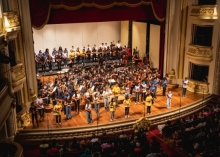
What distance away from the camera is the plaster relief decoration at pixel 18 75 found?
14570 millimetres

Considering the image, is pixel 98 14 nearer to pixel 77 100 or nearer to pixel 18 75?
pixel 77 100

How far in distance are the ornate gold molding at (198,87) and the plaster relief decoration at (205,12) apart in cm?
442

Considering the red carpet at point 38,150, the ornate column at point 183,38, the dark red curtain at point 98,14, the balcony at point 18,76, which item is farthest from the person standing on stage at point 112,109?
the ornate column at point 183,38

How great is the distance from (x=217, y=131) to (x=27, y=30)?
1108cm

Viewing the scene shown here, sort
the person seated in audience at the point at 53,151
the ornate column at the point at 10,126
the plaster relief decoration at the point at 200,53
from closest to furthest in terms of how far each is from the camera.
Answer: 1. the person seated in audience at the point at 53,151
2. the ornate column at the point at 10,126
3. the plaster relief decoration at the point at 200,53

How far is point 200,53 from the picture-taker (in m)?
19.4

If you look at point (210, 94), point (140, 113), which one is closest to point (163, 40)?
point (210, 94)

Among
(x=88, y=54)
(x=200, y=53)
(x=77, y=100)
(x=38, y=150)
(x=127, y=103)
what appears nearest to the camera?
(x=38, y=150)

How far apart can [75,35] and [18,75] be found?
10.9 metres

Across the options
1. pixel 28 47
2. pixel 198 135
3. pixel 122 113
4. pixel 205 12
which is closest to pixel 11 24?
pixel 28 47

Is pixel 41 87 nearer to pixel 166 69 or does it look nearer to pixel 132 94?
pixel 132 94

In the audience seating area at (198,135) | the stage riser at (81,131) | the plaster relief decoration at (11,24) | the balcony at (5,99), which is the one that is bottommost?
the stage riser at (81,131)

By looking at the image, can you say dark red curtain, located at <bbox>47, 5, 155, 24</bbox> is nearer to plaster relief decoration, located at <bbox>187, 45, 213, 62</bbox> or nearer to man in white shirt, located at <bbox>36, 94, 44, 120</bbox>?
plaster relief decoration, located at <bbox>187, 45, 213, 62</bbox>

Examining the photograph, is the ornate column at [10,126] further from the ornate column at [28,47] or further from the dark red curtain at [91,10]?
the dark red curtain at [91,10]
